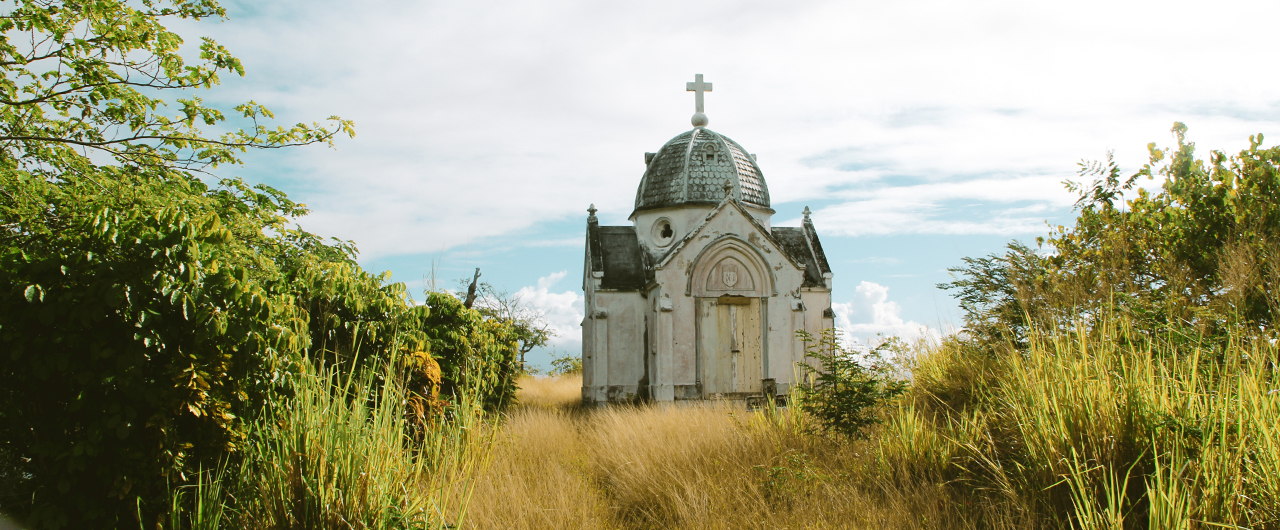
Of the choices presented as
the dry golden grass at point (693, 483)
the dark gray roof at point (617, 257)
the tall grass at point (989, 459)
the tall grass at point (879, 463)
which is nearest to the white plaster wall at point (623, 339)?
the dark gray roof at point (617, 257)

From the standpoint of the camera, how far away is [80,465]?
4.89 metres

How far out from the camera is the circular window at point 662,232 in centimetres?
1823

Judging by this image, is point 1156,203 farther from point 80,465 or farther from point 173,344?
point 80,465

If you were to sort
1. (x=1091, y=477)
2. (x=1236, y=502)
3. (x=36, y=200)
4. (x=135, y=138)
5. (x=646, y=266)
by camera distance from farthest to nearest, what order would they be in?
(x=646, y=266), (x=135, y=138), (x=36, y=200), (x=1091, y=477), (x=1236, y=502)

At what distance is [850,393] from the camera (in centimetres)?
863

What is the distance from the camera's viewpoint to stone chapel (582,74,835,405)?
1582 cm

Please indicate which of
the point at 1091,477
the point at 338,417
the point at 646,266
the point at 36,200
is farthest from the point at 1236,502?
the point at 646,266

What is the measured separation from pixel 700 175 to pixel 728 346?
4.66 metres

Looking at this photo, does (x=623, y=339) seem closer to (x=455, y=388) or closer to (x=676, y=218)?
(x=676, y=218)

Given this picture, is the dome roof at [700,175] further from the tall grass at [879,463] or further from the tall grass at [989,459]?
the tall grass at [879,463]

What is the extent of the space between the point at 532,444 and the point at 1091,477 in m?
6.69

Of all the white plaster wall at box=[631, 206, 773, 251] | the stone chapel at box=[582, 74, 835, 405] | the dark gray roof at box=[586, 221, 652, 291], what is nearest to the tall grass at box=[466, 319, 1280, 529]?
the stone chapel at box=[582, 74, 835, 405]

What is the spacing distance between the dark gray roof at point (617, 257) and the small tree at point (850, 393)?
27.8ft

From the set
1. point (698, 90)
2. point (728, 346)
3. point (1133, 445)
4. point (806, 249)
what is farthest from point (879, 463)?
point (698, 90)
